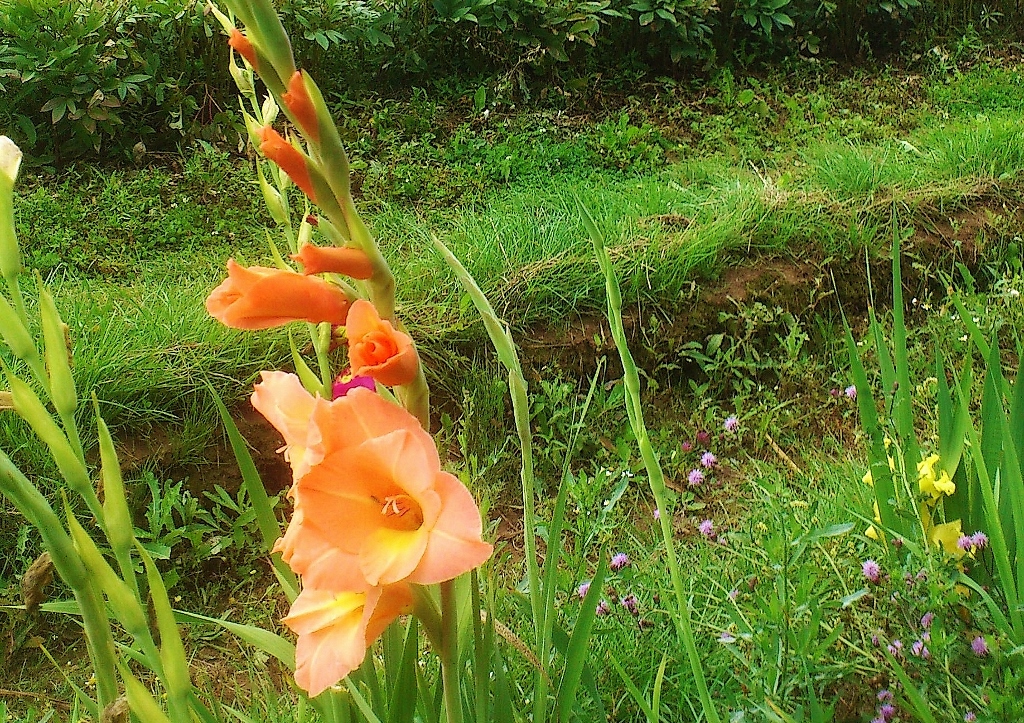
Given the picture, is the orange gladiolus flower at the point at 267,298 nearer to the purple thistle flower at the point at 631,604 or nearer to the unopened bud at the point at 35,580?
the unopened bud at the point at 35,580

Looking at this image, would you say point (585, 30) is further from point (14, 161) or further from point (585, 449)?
point (14, 161)

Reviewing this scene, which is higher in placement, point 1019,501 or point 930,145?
point 1019,501

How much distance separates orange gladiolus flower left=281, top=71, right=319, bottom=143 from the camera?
581 mm

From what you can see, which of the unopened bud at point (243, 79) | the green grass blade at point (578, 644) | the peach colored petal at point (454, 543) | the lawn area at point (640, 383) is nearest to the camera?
the peach colored petal at point (454, 543)

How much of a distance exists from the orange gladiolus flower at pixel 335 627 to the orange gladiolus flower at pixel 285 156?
0.30m

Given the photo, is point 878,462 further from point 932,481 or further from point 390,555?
point 390,555

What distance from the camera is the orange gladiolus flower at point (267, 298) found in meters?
0.61

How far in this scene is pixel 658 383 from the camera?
2932 millimetres

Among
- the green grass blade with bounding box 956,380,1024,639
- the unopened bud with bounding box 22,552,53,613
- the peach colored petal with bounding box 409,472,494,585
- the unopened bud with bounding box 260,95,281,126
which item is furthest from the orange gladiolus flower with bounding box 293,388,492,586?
the green grass blade with bounding box 956,380,1024,639

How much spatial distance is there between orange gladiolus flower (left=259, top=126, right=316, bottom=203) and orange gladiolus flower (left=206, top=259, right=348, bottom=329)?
7cm

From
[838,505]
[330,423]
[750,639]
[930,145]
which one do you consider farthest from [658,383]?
[330,423]

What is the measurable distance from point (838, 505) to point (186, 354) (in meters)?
1.82

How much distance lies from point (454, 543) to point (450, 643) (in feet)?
0.52

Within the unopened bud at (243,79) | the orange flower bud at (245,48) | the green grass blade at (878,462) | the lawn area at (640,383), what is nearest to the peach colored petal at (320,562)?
the lawn area at (640,383)
